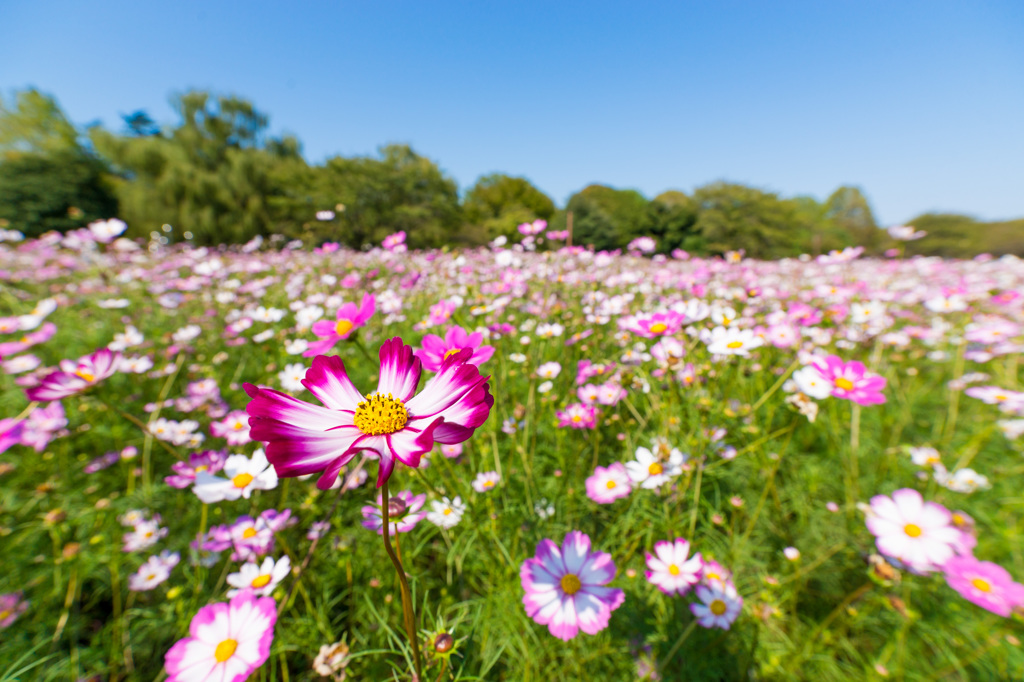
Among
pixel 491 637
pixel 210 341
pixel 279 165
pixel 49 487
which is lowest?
pixel 491 637

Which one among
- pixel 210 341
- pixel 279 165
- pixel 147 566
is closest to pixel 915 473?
pixel 147 566

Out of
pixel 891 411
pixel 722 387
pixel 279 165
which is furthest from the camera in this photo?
pixel 279 165

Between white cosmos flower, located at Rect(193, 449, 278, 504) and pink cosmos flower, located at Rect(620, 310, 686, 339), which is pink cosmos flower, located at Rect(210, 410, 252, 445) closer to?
white cosmos flower, located at Rect(193, 449, 278, 504)

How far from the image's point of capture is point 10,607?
0.88 meters

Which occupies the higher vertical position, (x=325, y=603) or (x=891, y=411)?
(x=325, y=603)

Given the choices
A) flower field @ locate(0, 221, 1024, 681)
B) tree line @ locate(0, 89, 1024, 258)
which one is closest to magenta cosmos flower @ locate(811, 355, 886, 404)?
flower field @ locate(0, 221, 1024, 681)

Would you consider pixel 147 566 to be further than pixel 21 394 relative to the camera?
No

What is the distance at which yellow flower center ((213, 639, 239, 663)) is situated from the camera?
0.50 metres

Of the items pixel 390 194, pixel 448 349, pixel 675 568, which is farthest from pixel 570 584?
pixel 390 194

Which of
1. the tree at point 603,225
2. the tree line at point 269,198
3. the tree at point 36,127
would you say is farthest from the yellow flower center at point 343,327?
the tree at point 36,127

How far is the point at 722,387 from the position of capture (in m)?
1.58

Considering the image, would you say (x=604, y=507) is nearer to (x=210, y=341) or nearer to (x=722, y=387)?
(x=722, y=387)

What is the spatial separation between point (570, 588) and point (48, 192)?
1982 cm

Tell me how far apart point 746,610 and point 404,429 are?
3.45ft
